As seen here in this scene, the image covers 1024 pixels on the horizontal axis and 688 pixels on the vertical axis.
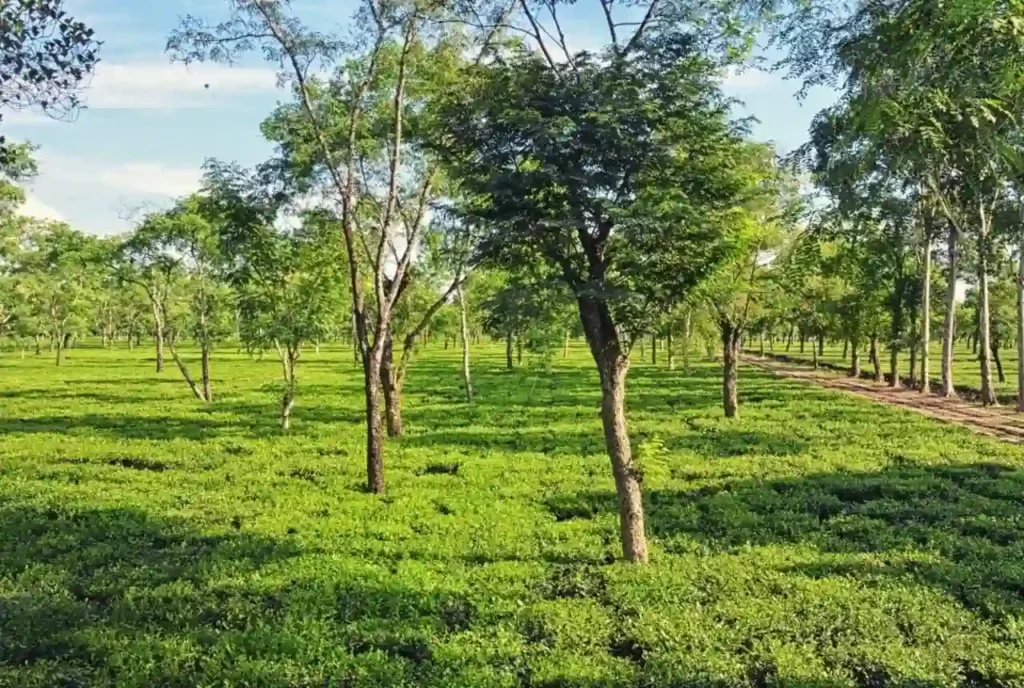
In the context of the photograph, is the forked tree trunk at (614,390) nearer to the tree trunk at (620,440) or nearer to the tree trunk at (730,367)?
the tree trunk at (620,440)

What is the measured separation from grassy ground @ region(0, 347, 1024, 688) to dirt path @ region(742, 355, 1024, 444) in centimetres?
288

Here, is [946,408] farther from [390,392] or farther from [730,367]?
[390,392]

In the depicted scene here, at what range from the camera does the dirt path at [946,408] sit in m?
23.2

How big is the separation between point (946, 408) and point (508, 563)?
79.2ft

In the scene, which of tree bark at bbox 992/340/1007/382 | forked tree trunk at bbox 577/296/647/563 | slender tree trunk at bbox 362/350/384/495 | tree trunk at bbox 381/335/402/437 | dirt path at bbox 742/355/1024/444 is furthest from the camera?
tree bark at bbox 992/340/1007/382

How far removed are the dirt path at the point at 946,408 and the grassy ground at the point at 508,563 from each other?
2.88 m

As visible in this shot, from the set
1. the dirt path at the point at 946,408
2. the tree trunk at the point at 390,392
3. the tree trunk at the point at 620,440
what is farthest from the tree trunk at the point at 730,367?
the tree trunk at the point at 620,440

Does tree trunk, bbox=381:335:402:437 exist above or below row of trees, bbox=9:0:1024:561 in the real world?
below

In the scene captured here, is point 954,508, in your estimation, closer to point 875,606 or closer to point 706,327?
point 875,606

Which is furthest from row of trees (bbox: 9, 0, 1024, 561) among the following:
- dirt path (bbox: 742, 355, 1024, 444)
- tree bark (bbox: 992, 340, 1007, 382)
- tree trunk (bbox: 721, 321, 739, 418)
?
tree bark (bbox: 992, 340, 1007, 382)

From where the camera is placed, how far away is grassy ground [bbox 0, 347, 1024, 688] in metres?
7.44

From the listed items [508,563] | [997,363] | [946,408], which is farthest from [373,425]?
[997,363]

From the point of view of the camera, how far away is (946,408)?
28.7 m

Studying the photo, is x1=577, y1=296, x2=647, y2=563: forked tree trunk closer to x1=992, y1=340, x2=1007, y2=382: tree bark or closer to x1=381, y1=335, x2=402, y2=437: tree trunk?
x1=381, y1=335, x2=402, y2=437: tree trunk
